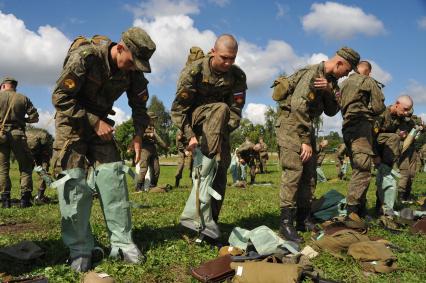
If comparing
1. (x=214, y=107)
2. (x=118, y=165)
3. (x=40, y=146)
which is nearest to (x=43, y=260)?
(x=118, y=165)

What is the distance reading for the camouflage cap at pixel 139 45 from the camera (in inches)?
152

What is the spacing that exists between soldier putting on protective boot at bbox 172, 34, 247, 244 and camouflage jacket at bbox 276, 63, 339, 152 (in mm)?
734

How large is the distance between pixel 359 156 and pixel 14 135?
7380mm

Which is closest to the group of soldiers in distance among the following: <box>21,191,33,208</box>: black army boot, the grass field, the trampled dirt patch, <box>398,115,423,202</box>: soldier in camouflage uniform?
the grass field

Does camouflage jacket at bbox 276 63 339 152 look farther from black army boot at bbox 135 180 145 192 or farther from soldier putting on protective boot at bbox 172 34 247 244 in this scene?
black army boot at bbox 135 180 145 192

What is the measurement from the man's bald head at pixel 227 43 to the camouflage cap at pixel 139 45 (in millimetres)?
952

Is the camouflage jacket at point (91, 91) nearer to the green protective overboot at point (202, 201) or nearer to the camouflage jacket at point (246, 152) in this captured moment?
the green protective overboot at point (202, 201)

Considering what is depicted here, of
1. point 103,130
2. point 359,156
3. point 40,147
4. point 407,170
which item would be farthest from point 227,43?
point 40,147

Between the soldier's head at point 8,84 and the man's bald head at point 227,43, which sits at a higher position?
the soldier's head at point 8,84

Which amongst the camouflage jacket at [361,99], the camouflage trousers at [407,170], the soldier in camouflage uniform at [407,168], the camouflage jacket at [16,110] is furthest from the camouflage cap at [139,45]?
the camouflage trousers at [407,170]

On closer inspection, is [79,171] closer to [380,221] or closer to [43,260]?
[43,260]

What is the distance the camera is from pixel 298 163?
5359 mm

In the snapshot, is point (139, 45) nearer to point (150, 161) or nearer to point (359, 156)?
point (359, 156)

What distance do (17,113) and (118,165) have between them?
6360 mm
